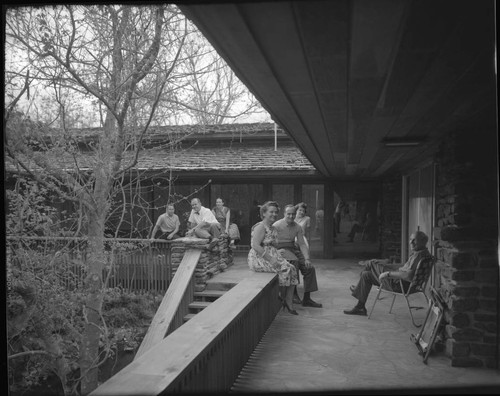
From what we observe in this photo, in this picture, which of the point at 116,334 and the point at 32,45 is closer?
the point at 32,45

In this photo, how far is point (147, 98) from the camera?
6059 mm

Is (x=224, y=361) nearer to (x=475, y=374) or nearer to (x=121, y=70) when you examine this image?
(x=475, y=374)

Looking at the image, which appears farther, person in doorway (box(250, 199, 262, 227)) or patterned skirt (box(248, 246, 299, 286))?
person in doorway (box(250, 199, 262, 227))

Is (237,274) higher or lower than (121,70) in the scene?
lower

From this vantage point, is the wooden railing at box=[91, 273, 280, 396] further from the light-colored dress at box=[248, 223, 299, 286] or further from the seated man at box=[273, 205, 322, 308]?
the seated man at box=[273, 205, 322, 308]

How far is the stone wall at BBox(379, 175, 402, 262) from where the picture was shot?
9.30 m

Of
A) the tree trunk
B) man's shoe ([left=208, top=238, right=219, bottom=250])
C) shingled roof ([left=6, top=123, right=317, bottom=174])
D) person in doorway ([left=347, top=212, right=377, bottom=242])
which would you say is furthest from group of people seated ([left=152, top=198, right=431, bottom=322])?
person in doorway ([left=347, top=212, right=377, bottom=242])

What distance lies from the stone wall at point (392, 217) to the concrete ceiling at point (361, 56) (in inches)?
257

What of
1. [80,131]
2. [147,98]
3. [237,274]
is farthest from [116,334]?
[147,98]

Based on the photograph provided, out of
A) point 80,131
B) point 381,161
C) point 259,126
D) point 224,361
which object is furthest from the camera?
point 259,126

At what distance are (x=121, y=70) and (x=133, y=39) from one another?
1.52 feet

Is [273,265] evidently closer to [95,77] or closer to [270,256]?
[270,256]

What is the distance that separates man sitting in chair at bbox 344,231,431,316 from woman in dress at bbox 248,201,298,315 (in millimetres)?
790

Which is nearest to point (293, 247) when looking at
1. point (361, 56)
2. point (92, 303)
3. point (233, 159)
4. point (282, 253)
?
point (282, 253)
